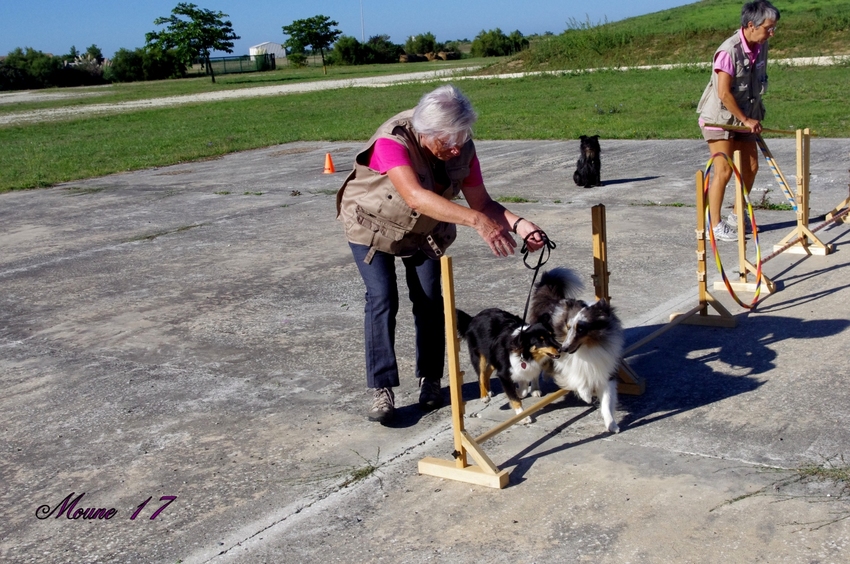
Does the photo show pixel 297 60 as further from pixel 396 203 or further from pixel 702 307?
pixel 396 203

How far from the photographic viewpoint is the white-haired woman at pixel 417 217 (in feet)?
13.2

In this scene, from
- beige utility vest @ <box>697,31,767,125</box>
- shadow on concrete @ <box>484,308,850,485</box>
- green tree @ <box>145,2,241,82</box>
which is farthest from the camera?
green tree @ <box>145,2,241,82</box>

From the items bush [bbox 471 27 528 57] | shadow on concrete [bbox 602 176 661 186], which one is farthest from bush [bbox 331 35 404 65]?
shadow on concrete [bbox 602 176 661 186]

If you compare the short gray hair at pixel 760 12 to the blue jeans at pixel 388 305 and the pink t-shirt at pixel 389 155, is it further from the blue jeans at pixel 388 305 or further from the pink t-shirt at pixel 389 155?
the pink t-shirt at pixel 389 155

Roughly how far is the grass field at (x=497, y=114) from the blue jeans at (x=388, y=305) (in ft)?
36.8

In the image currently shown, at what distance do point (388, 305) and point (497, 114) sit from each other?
696 inches

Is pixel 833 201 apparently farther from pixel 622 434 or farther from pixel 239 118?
pixel 239 118

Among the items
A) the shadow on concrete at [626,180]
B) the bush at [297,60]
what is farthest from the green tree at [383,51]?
the shadow on concrete at [626,180]

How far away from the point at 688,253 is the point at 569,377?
3.71 meters

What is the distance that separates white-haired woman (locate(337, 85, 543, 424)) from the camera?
4.01 metres

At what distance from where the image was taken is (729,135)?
7605 millimetres

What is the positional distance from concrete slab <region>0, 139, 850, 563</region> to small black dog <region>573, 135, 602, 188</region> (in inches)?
73.5

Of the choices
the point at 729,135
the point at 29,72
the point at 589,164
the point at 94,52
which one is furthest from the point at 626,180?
the point at 94,52

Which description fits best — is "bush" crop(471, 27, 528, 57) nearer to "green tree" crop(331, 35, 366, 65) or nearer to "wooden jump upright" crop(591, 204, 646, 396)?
"green tree" crop(331, 35, 366, 65)
